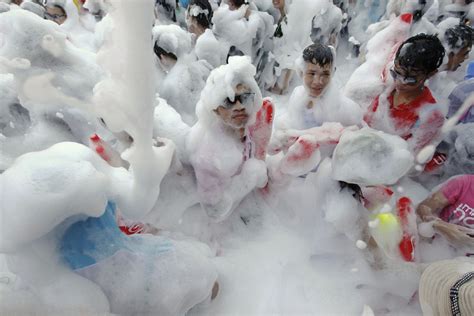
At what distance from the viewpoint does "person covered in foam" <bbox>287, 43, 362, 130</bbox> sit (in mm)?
1843

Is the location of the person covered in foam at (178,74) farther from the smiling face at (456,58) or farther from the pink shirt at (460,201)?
the smiling face at (456,58)

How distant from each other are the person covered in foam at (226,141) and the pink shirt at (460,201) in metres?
0.80

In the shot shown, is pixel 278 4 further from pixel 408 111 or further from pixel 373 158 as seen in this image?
pixel 373 158

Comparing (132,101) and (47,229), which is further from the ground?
(132,101)

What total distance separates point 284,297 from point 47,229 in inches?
39.7

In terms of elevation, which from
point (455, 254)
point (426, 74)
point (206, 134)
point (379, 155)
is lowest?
point (455, 254)

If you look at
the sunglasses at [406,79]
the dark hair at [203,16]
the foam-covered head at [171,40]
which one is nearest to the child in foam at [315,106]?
the sunglasses at [406,79]

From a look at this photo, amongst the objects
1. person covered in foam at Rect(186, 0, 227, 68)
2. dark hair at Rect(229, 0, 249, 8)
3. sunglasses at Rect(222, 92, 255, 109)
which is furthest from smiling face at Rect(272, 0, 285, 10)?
sunglasses at Rect(222, 92, 255, 109)

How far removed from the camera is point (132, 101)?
83 cm

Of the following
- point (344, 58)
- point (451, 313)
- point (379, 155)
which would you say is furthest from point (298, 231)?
point (344, 58)

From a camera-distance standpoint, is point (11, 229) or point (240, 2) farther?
point (240, 2)

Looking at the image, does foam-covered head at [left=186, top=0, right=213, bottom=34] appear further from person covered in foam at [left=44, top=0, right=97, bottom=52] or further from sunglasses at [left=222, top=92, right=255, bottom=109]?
sunglasses at [left=222, top=92, right=255, bottom=109]

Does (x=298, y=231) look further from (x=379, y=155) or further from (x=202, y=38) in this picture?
(x=202, y=38)

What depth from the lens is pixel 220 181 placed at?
5.29 feet
